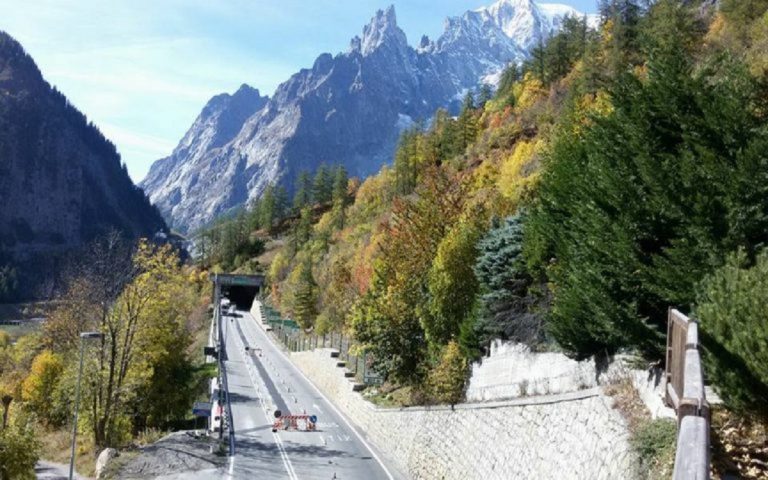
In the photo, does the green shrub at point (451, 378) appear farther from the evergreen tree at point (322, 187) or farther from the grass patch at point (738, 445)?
the evergreen tree at point (322, 187)

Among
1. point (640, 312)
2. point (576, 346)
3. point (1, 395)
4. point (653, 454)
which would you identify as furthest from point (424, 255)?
point (1, 395)

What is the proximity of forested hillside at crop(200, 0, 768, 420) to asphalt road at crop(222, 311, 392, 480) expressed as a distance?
176 inches

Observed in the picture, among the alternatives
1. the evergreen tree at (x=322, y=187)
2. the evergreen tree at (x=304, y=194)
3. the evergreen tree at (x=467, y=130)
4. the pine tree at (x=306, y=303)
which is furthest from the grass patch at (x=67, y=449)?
the evergreen tree at (x=304, y=194)

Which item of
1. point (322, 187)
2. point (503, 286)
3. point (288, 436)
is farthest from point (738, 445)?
point (322, 187)

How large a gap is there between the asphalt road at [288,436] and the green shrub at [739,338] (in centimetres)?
2132

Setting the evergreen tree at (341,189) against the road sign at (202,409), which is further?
the evergreen tree at (341,189)

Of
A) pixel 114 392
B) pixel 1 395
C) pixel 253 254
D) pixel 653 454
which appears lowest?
pixel 1 395

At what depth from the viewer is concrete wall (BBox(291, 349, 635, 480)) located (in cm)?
1205

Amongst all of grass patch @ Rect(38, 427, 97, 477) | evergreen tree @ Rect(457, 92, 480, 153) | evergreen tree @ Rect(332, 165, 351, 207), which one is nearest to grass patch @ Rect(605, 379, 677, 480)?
grass patch @ Rect(38, 427, 97, 477)

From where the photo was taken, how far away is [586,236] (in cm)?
1616

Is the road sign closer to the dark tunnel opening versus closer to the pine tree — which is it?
the pine tree

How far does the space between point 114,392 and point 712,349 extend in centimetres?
3257

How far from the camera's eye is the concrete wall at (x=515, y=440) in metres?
12.0

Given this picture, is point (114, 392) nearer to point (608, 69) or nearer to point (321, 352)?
point (321, 352)
